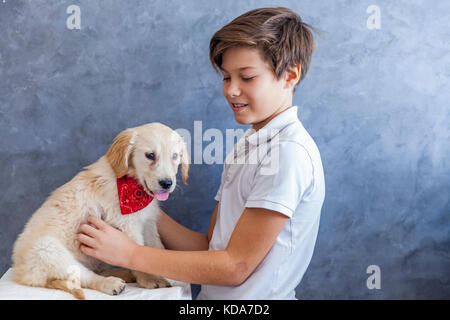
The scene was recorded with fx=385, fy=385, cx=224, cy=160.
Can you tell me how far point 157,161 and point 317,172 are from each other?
575 millimetres

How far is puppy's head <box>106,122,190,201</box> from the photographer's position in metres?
1.39

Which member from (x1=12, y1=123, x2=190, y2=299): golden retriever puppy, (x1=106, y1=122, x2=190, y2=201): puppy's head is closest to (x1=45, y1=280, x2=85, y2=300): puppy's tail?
(x1=12, y1=123, x2=190, y2=299): golden retriever puppy

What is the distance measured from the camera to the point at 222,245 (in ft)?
4.47

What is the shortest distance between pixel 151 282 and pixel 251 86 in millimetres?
785

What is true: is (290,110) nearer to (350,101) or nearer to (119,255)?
(350,101)

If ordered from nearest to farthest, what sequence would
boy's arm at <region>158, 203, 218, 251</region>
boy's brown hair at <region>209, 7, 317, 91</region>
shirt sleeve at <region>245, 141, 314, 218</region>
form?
shirt sleeve at <region>245, 141, 314, 218</region> → boy's brown hair at <region>209, 7, 317, 91</region> → boy's arm at <region>158, 203, 218, 251</region>

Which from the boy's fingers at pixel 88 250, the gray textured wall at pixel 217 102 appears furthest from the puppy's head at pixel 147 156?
the gray textured wall at pixel 217 102

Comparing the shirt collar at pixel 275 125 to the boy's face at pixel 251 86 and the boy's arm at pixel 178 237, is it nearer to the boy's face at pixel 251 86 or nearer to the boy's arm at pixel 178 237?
the boy's face at pixel 251 86

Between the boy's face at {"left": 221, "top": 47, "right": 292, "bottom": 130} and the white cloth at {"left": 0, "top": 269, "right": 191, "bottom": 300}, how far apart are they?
652 millimetres

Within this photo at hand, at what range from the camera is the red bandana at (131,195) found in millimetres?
1402

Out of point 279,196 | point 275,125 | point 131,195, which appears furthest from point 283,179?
point 131,195

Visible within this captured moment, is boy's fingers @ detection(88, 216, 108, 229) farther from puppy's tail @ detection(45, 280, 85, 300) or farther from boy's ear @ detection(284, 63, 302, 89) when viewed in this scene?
boy's ear @ detection(284, 63, 302, 89)

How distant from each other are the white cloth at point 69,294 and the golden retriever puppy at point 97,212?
0.09 feet
